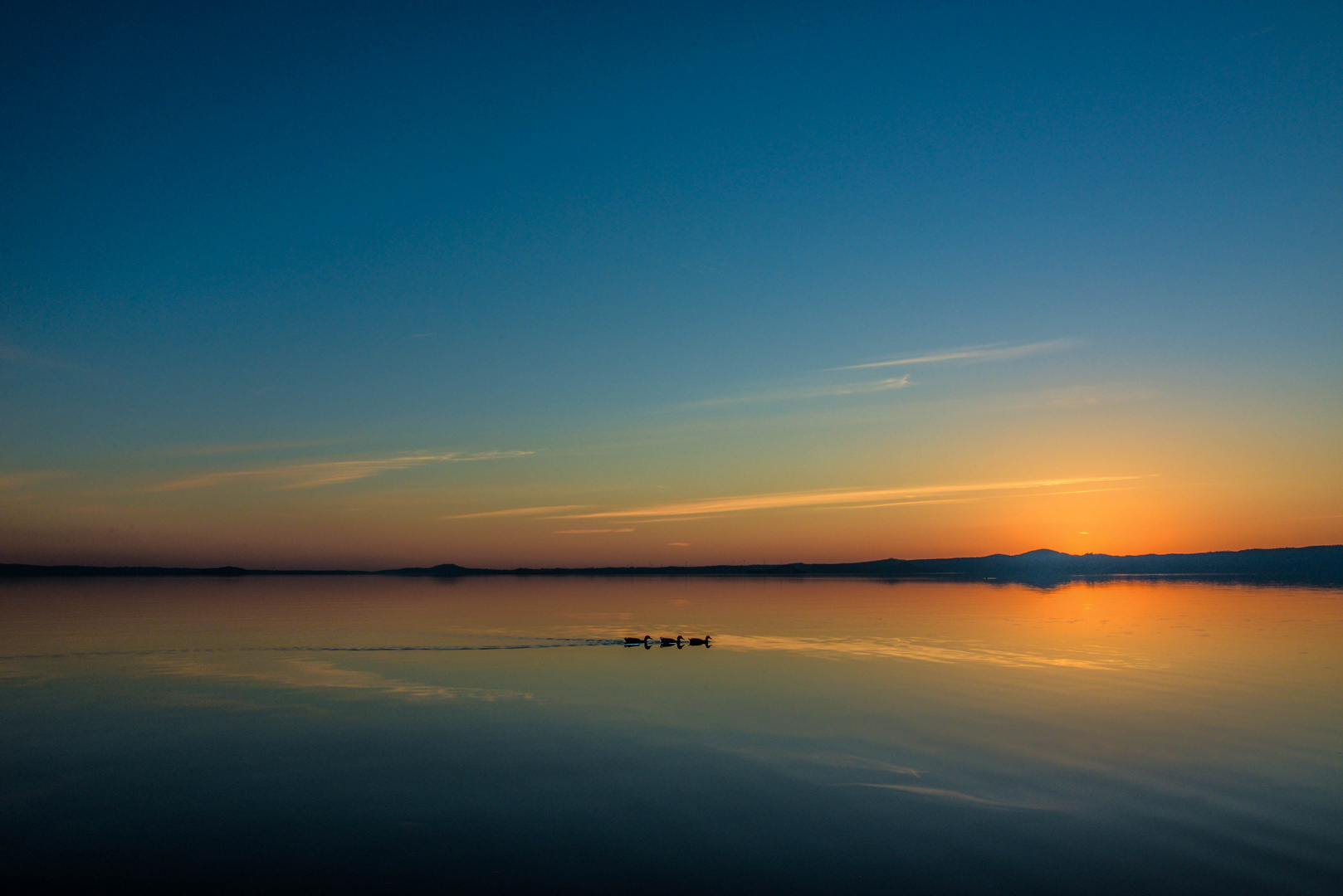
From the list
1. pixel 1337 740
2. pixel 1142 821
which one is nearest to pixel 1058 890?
pixel 1142 821

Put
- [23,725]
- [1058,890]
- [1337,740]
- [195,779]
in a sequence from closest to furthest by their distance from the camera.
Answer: [1058,890] < [195,779] < [1337,740] < [23,725]

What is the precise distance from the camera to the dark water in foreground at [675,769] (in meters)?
9.50

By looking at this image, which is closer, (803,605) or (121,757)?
(121,757)

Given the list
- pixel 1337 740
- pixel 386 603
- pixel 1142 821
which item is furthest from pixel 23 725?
pixel 386 603

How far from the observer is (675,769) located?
13805mm

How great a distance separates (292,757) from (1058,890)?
1228 centimetres

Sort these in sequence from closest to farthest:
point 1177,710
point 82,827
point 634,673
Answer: point 82,827, point 1177,710, point 634,673

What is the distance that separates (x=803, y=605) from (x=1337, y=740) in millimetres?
45908

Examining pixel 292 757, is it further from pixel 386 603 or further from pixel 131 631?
pixel 386 603

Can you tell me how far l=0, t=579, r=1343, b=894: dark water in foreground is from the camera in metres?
9.50

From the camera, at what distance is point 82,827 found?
1077 cm

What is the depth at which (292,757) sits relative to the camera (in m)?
14.5

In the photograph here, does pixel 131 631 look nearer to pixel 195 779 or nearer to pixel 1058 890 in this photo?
pixel 195 779

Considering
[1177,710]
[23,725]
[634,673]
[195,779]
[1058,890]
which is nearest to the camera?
[1058,890]
